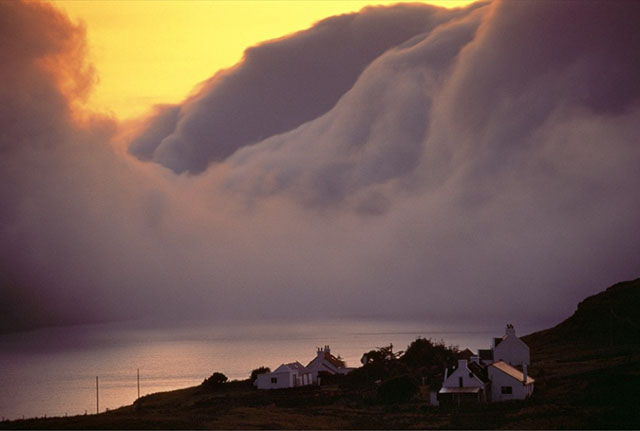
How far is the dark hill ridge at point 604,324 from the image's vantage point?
116 meters

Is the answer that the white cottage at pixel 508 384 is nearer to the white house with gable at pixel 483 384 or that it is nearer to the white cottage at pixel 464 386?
the white house with gable at pixel 483 384

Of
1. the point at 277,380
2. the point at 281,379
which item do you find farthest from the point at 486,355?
the point at 277,380

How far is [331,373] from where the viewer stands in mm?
112188

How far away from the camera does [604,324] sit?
402ft

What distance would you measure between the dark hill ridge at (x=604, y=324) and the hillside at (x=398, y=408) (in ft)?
24.7

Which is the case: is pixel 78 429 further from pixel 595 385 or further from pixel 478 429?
pixel 595 385

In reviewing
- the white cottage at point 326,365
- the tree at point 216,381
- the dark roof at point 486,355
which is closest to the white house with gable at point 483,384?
the dark roof at point 486,355

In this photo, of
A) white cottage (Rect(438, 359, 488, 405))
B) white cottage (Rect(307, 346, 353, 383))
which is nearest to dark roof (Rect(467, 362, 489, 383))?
white cottage (Rect(438, 359, 488, 405))

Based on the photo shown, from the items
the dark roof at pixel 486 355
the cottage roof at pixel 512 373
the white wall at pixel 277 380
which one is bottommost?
the cottage roof at pixel 512 373

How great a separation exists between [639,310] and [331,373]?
41.7 m

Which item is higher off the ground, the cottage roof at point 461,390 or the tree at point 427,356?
the tree at point 427,356

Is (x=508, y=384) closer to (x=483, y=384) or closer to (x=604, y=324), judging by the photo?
(x=483, y=384)

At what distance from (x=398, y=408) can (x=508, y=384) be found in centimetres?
1026

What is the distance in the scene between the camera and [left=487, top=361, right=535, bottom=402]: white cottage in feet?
266
